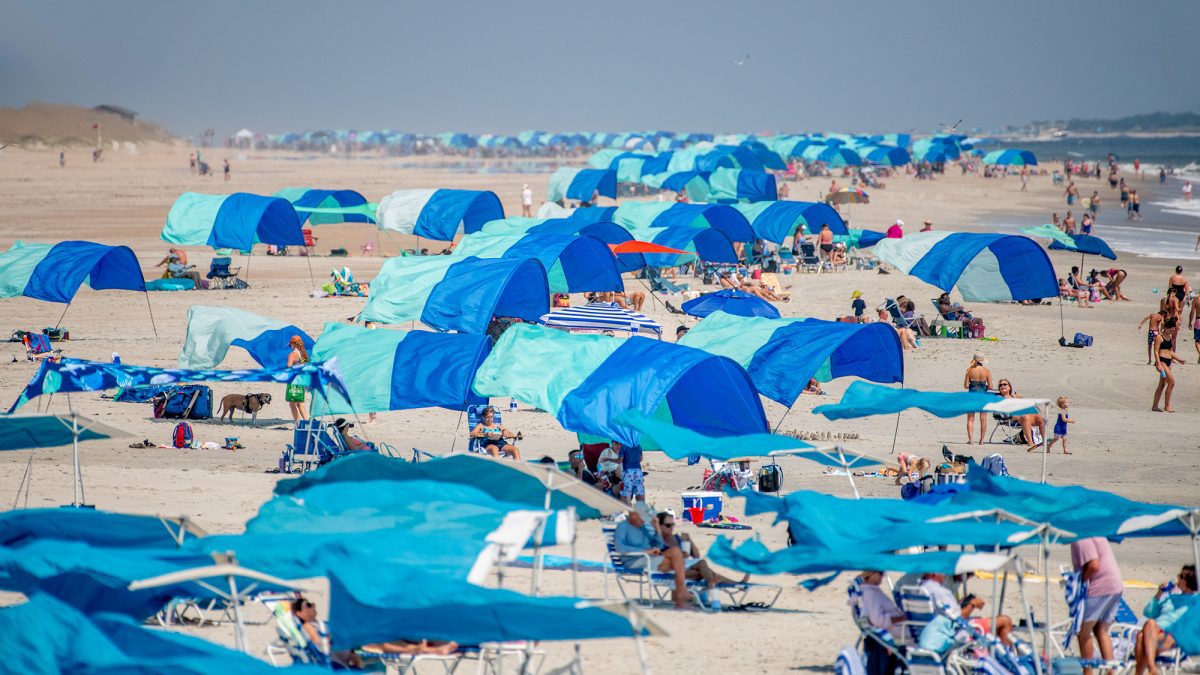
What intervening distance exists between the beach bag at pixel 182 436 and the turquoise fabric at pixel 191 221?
10098mm

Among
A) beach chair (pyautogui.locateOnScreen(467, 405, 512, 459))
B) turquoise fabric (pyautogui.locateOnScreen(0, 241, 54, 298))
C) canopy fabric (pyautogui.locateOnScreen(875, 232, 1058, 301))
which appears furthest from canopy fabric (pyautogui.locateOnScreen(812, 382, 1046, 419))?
turquoise fabric (pyautogui.locateOnScreen(0, 241, 54, 298))

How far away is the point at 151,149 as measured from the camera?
9050cm

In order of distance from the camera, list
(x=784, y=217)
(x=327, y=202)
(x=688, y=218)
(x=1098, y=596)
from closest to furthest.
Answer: (x=1098, y=596), (x=688, y=218), (x=784, y=217), (x=327, y=202)

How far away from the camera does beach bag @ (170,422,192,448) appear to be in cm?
1325

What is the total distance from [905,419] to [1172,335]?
4125 millimetres

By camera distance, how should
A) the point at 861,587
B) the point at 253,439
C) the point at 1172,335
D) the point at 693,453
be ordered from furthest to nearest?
the point at 1172,335 < the point at 253,439 < the point at 693,453 < the point at 861,587

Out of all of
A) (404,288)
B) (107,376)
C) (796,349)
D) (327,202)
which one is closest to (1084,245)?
(796,349)

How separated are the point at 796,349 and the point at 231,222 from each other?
13.4 meters

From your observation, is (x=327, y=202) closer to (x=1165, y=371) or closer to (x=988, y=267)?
(x=988, y=267)

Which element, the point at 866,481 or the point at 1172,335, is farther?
the point at 1172,335

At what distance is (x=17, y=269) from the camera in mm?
18906

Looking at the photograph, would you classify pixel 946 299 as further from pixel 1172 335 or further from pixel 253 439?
pixel 253 439

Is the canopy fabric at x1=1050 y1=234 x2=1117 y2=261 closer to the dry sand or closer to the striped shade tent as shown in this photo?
the dry sand

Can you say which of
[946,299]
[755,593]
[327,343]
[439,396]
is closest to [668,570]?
[755,593]
